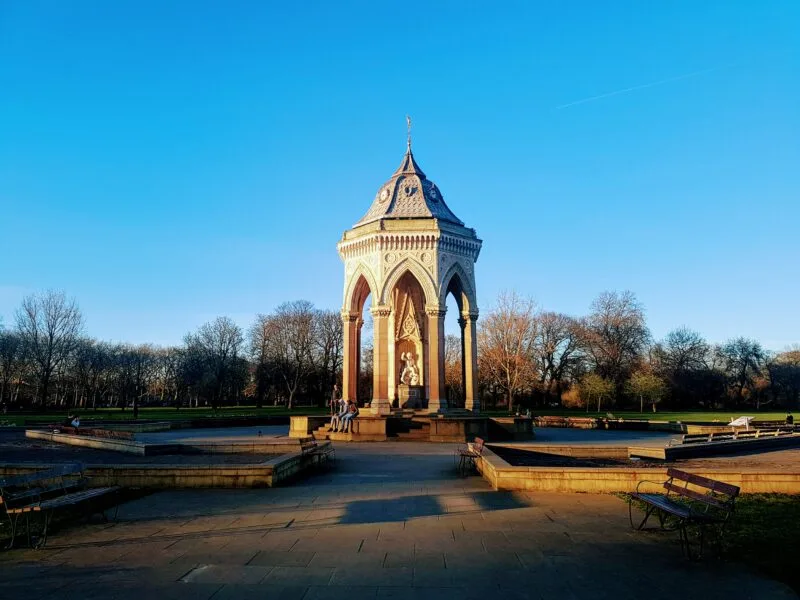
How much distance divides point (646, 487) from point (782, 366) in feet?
285

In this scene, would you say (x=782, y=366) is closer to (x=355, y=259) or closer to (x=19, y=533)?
(x=355, y=259)

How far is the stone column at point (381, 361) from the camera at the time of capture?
1101 inches

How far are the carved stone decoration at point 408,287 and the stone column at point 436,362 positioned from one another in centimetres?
5

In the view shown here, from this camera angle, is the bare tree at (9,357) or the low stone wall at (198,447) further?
the bare tree at (9,357)

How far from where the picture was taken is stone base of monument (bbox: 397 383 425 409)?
2975cm

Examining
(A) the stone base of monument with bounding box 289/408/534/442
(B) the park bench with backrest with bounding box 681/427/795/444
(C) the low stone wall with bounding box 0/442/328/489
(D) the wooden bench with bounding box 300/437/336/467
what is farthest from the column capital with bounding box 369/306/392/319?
(C) the low stone wall with bounding box 0/442/328/489

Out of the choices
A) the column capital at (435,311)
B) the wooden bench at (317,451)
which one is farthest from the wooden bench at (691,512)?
the column capital at (435,311)

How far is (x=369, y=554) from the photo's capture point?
629 cm

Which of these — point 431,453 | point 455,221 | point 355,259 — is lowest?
point 431,453

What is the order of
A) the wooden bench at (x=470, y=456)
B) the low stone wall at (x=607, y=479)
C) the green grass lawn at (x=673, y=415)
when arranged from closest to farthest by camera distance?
the low stone wall at (x=607, y=479) → the wooden bench at (x=470, y=456) → the green grass lawn at (x=673, y=415)

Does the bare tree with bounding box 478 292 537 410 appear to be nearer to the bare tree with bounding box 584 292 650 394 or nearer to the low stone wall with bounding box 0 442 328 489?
the bare tree with bounding box 584 292 650 394

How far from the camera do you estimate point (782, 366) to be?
8050 centimetres

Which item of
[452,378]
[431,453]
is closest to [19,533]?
[431,453]

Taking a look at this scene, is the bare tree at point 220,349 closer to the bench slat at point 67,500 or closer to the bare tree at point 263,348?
the bare tree at point 263,348
